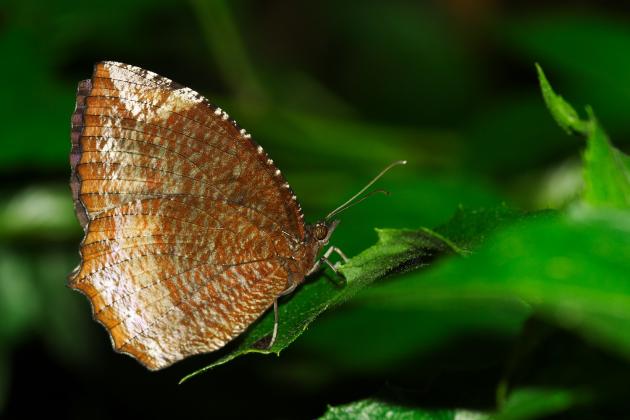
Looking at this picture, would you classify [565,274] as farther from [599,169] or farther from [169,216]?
[169,216]

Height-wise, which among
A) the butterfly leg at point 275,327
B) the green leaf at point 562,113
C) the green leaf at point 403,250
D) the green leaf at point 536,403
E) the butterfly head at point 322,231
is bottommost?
the green leaf at point 536,403

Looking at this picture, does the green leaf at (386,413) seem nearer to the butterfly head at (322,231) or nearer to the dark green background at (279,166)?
the dark green background at (279,166)

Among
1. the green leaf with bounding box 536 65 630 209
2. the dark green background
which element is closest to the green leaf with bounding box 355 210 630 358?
the green leaf with bounding box 536 65 630 209

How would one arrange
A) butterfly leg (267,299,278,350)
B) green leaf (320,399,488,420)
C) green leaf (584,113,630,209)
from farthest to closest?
butterfly leg (267,299,278,350) < green leaf (320,399,488,420) < green leaf (584,113,630,209)

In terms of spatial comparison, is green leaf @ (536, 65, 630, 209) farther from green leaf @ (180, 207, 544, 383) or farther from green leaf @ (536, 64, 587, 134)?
green leaf @ (180, 207, 544, 383)

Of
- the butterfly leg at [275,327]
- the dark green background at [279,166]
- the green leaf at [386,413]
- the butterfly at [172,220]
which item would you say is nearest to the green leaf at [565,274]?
the green leaf at [386,413]

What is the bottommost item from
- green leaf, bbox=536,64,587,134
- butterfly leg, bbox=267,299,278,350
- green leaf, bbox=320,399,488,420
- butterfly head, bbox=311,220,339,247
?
green leaf, bbox=320,399,488,420

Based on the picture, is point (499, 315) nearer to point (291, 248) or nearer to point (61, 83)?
point (291, 248)

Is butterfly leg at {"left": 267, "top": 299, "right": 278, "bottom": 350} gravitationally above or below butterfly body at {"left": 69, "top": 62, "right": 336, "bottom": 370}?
below
